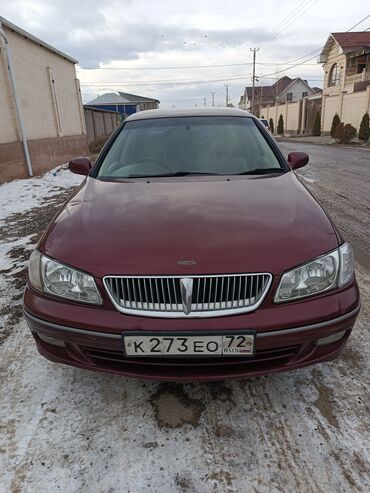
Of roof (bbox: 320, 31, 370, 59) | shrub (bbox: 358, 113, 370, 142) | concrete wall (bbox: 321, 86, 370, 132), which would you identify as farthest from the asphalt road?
roof (bbox: 320, 31, 370, 59)

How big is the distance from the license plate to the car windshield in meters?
1.45

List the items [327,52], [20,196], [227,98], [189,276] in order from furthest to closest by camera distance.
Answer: [227,98], [327,52], [20,196], [189,276]

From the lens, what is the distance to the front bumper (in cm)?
172

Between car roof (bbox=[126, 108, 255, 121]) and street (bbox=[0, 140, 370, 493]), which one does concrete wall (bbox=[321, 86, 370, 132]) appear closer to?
car roof (bbox=[126, 108, 255, 121])

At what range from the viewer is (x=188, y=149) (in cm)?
305

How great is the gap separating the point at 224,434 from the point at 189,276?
814mm

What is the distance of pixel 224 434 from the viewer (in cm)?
186

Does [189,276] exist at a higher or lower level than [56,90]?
lower

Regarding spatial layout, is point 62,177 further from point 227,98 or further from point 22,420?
point 227,98

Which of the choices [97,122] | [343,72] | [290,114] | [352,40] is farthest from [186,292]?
[290,114]

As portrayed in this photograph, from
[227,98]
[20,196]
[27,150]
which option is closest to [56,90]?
[27,150]

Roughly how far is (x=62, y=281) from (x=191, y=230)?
682mm

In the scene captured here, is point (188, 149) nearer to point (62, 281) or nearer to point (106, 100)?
point (62, 281)

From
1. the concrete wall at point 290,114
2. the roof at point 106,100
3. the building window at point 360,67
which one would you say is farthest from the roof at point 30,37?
the roof at point 106,100
